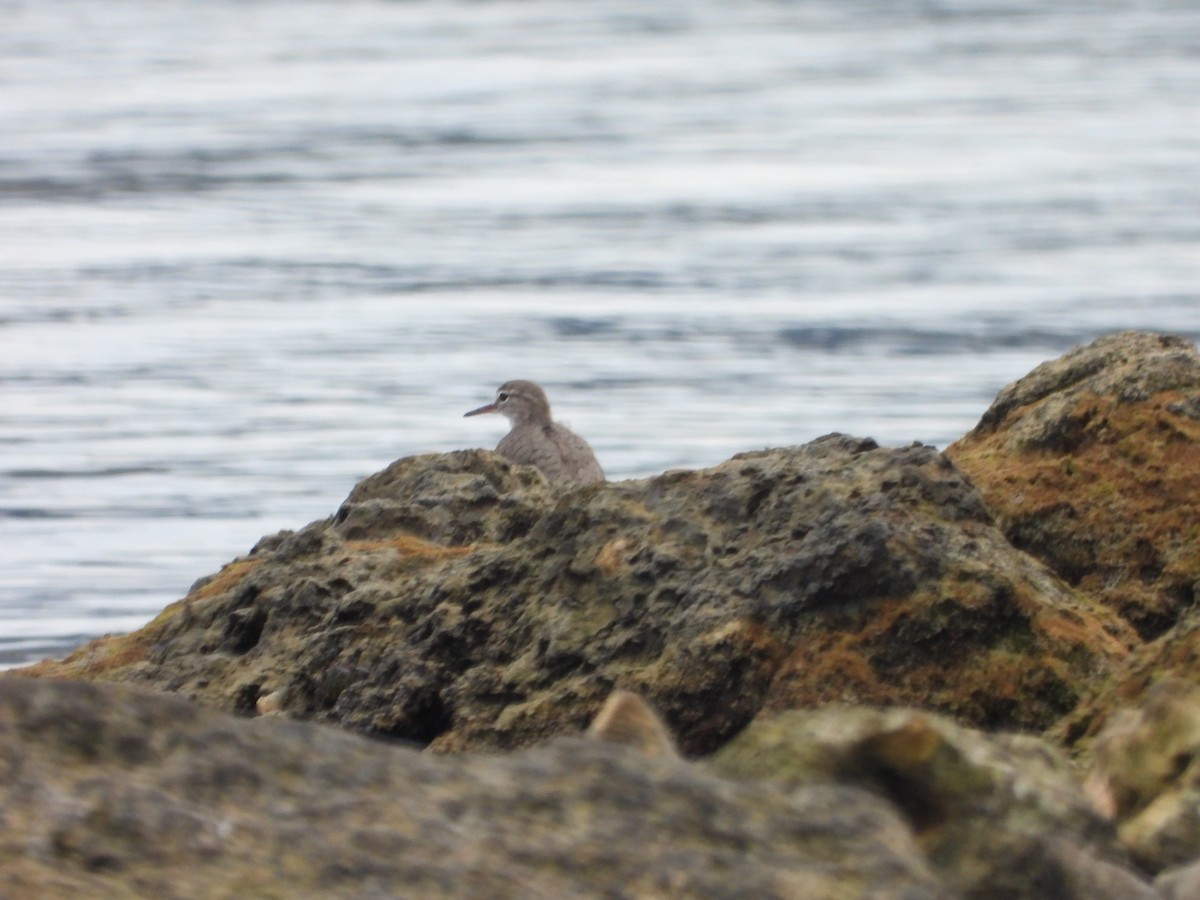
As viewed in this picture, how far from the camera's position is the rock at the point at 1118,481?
20.8 ft

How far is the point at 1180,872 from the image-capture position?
3836mm

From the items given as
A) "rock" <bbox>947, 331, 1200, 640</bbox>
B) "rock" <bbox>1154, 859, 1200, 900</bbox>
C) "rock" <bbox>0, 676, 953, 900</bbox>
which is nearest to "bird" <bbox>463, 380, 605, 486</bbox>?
"rock" <bbox>947, 331, 1200, 640</bbox>

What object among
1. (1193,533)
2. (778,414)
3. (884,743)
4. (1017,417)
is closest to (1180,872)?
(884,743)

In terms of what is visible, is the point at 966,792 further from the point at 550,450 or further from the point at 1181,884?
the point at 550,450

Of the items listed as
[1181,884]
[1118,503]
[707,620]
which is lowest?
[1181,884]

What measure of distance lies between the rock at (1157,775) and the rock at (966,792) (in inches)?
8.1

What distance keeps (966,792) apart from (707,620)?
5.89 ft

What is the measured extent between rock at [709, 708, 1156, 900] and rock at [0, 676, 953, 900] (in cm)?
23

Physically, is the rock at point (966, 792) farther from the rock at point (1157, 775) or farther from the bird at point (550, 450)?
the bird at point (550, 450)

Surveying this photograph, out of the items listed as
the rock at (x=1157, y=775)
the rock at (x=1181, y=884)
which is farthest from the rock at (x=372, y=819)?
the rock at (x=1157, y=775)

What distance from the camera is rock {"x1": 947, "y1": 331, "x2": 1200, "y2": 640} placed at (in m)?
6.33

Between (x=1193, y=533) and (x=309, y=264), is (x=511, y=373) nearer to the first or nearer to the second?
(x=309, y=264)

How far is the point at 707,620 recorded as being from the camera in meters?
5.66

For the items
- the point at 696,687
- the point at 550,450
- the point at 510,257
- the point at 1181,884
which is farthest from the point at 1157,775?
the point at 510,257
